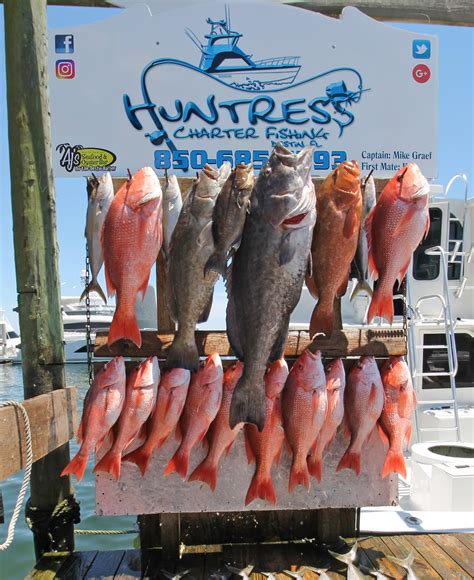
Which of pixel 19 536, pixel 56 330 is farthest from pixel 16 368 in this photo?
pixel 56 330

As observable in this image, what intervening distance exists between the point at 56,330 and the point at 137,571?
5.03 feet

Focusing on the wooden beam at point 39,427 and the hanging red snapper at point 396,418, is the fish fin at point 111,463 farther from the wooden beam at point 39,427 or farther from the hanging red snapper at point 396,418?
the hanging red snapper at point 396,418

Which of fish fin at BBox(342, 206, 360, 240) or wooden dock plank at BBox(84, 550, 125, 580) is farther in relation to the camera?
wooden dock plank at BBox(84, 550, 125, 580)

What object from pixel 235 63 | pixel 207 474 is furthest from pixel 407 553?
pixel 235 63

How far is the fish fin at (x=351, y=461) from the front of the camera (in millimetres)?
2664

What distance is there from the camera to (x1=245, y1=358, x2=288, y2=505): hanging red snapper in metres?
2.57

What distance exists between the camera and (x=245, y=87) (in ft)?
11.5

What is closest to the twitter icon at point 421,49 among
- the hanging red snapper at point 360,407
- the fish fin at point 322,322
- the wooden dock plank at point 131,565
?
the fish fin at point 322,322

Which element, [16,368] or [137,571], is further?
[16,368]

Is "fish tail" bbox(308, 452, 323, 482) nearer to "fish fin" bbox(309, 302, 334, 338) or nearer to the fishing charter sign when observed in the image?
"fish fin" bbox(309, 302, 334, 338)

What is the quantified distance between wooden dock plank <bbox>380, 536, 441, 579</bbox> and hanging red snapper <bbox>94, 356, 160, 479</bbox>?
173 cm

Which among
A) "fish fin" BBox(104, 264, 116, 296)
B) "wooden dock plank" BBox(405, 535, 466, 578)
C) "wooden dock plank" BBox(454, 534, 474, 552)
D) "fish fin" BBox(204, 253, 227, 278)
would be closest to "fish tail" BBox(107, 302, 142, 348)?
"fish fin" BBox(104, 264, 116, 296)

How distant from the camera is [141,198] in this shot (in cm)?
252

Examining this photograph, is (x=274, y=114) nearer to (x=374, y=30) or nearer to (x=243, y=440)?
(x=374, y=30)
